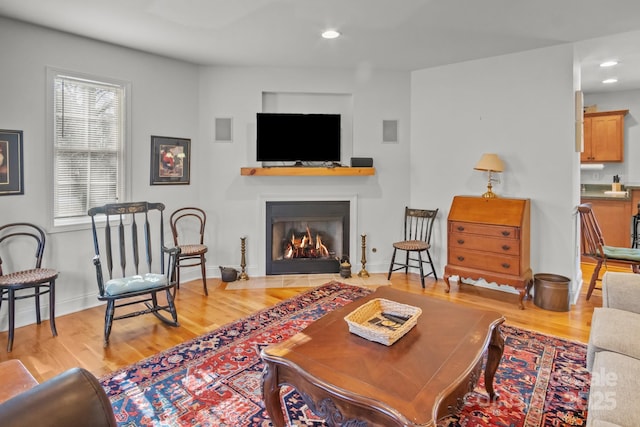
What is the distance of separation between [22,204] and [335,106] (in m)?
3.41

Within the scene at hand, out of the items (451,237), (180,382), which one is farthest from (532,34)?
(180,382)

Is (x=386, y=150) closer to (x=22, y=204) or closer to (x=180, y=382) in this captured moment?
(x=180, y=382)

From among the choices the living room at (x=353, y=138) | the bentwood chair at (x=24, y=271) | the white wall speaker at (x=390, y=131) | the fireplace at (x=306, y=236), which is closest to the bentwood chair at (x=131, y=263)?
the living room at (x=353, y=138)

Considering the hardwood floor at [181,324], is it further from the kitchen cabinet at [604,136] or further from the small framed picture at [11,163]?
the kitchen cabinet at [604,136]

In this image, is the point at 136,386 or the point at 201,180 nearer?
the point at 136,386

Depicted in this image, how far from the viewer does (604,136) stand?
541 centimetres

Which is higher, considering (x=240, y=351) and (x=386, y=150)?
(x=386, y=150)

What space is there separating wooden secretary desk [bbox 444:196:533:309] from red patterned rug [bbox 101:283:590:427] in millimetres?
770

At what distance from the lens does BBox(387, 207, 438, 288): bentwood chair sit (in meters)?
4.29

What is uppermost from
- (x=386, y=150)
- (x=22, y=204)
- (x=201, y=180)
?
(x=386, y=150)

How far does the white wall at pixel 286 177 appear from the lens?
4.40 meters

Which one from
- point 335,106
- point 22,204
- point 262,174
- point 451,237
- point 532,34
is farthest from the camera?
point 335,106

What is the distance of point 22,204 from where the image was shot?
10.1 ft

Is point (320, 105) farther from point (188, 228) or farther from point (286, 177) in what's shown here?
point (188, 228)
